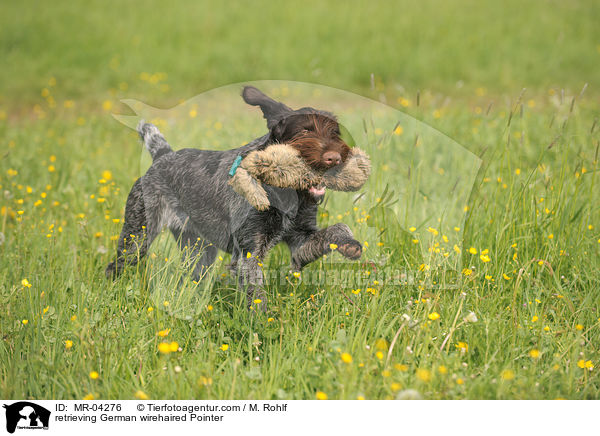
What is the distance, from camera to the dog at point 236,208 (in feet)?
9.43

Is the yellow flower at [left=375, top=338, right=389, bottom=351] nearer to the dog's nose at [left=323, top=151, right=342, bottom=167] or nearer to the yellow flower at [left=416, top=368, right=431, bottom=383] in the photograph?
the yellow flower at [left=416, top=368, right=431, bottom=383]

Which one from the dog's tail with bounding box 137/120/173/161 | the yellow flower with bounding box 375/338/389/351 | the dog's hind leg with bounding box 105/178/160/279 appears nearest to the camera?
the yellow flower with bounding box 375/338/389/351

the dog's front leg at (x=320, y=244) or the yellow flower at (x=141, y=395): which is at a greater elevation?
the dog's front leg at (x=320, y=244)

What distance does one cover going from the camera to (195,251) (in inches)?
141

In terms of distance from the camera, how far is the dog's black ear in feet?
9.63

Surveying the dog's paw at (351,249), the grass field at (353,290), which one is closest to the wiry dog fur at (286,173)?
the dog's paw at (351,249)

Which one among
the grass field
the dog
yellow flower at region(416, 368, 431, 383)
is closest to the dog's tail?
the dog

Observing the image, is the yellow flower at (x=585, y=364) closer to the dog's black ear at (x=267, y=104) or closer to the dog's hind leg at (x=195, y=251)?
the dog's black ear at (x=267, y=104)

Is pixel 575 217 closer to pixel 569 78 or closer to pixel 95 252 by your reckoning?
pixel 95 252

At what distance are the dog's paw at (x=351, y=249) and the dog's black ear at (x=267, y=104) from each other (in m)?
0.85

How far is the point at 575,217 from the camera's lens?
13.4 feet
